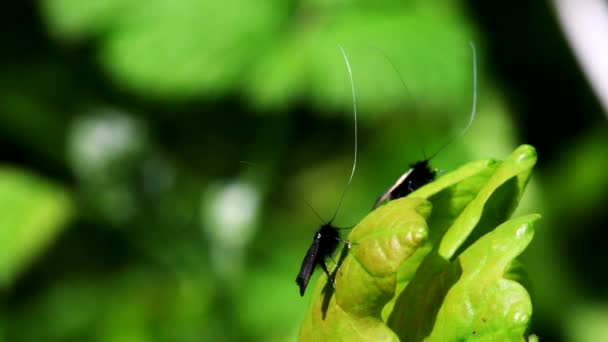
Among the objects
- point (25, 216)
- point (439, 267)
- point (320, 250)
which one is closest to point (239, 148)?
point (25, 216)

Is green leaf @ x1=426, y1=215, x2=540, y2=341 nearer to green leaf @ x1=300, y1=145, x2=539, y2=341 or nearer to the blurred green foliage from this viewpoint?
green leaf @ x1=300, y1=145, x2=539, y2=341

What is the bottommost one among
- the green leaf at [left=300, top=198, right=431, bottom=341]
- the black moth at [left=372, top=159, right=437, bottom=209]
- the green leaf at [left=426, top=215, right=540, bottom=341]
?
the green leaf at [left=426, top=215, right=540, bottom=341]

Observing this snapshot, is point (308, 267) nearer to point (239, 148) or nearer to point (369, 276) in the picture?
point (369, 276)

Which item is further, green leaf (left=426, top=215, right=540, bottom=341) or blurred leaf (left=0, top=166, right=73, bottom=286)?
blurred leaf (left=0, top=166, right=73, bottom=286)

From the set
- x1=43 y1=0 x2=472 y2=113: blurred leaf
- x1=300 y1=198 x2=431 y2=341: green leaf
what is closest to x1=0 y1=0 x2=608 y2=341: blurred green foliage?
x1=43 y1=0 x2=472 y2=113: blurred leaf

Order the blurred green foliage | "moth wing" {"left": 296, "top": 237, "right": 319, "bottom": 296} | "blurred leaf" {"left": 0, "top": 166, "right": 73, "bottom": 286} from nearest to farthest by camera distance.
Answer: "moth wing" {"left": 296, "top": 237, "right": 319, "bottom": 296}
the blurred green foliage
"blurred leaf" {"left": 0, "top": 166, "right": 73, "bottom": 286}

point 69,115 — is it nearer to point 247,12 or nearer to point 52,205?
point 52,205

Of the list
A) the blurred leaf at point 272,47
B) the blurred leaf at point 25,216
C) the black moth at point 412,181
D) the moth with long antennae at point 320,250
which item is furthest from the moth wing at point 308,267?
the blurred leaf at point 25,216
